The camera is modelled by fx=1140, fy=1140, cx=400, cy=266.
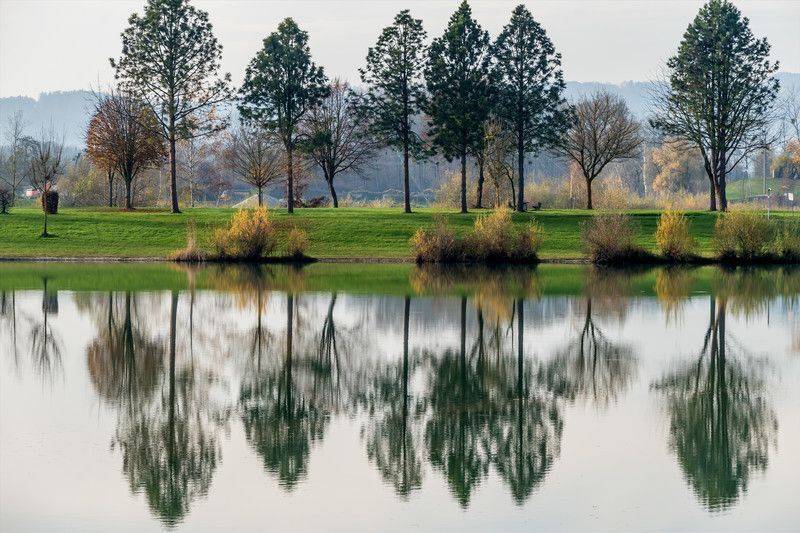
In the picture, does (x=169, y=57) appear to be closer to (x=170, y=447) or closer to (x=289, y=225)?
(x=289, y=225)

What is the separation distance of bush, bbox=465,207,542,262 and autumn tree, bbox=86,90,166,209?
934 inches

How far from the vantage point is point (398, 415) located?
1645 centimetres

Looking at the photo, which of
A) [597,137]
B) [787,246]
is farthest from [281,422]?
[597,137]

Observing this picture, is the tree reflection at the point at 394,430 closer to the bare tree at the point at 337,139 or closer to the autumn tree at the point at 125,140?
the autumn tree at the point at 125,140

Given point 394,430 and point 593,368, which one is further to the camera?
point 593,368

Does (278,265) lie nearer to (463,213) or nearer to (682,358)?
(463,213)

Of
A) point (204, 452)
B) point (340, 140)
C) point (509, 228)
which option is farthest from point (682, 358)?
point (340, 140)

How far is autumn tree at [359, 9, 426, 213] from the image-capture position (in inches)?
2422

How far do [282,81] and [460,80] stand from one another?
9654 millimetres

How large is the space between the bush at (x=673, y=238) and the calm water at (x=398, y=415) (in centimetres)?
1690

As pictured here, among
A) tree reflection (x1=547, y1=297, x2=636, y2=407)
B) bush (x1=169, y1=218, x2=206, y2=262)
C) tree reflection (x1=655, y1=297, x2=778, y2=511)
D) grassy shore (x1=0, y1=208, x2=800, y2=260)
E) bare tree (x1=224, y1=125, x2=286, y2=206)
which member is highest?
bare tree (x1=224, y1=125, x2=286, y2=206)

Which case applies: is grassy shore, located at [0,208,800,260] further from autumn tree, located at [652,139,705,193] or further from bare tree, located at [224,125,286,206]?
autumn tree, located at [652,139,705,193]

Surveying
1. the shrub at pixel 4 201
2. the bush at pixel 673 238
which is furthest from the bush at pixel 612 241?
the shrub at pixel 4 201

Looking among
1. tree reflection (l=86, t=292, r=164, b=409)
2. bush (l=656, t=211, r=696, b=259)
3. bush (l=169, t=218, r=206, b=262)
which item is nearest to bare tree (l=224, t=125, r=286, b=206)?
bush (l=169, t=218, r=206, b=262)
